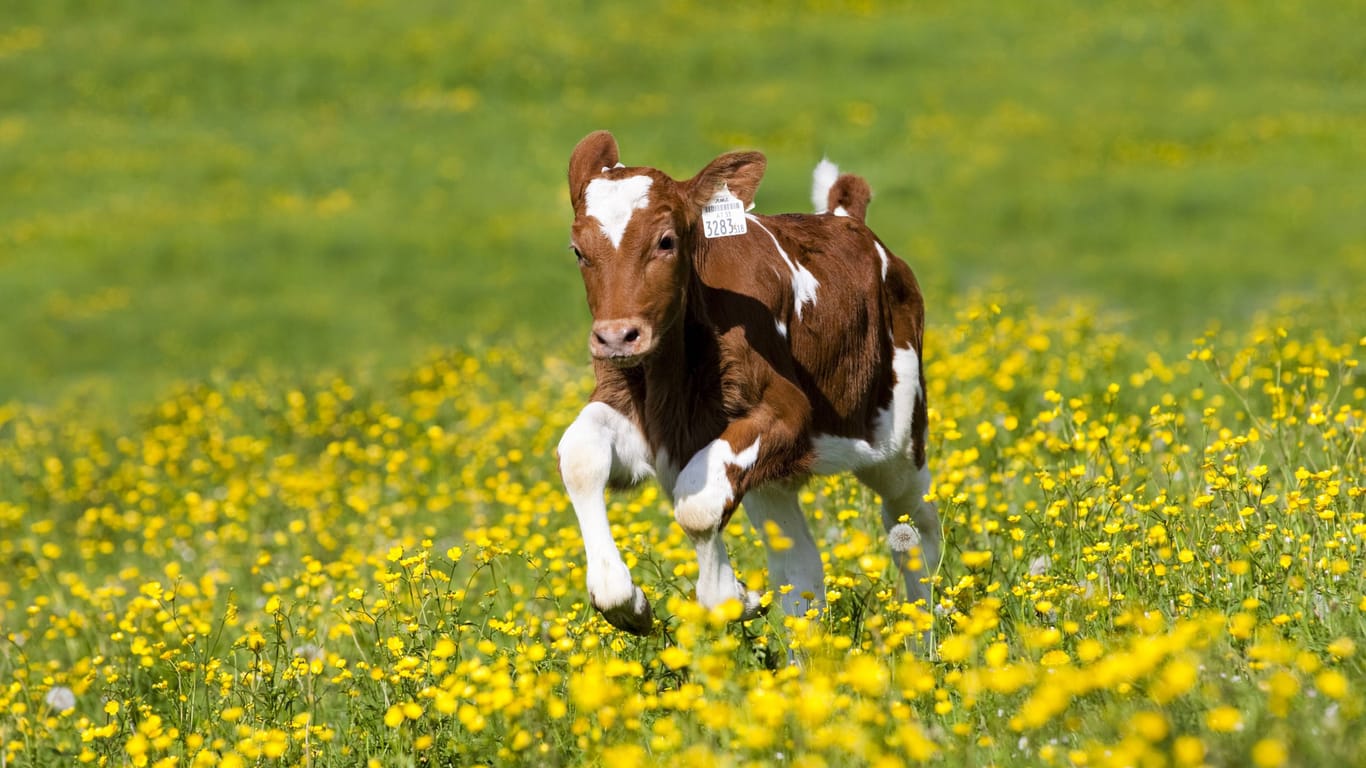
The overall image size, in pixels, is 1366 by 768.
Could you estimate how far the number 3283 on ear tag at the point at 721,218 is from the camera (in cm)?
557

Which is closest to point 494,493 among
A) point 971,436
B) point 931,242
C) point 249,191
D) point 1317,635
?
point 971,436

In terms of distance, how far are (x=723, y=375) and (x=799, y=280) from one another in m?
0.86

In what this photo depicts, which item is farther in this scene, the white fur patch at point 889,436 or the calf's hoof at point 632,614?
the white fur patch at point 889,436

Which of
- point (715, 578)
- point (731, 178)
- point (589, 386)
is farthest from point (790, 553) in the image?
point (589, 386)

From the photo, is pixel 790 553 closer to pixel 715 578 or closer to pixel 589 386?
pixel 715 578

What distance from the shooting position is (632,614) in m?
4.89

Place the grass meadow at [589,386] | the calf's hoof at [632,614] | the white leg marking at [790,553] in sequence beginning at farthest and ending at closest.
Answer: the white leg marking at [790,553] < the calf's hoof at [632,614] < the grass meadow at [589,386]

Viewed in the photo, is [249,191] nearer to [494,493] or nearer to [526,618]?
[494,493]

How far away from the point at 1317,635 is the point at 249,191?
25.6 metres

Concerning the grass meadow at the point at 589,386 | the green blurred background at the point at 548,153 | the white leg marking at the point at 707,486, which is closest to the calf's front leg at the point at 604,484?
the grass meadow at the point at 589,386

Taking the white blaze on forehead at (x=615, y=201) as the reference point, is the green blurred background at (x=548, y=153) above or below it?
below

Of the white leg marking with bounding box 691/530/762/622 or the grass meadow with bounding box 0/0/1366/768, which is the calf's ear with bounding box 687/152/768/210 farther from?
the grass meadow with bounding box 0/0/1366/768

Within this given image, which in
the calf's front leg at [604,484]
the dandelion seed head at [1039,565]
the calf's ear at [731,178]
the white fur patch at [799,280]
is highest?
the calf's ear at [731,178]

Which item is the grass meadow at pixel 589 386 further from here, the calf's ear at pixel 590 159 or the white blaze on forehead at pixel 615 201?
the calf's ear at pixel 590 159
